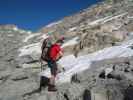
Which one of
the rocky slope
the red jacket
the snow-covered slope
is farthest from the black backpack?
the snow-covered slope

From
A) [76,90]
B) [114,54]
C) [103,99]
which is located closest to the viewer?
[103,99]

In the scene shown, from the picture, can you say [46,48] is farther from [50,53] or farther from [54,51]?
[54,51]

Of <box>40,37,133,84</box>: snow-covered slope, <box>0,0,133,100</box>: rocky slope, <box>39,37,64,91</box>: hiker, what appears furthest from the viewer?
<box>40,37,133,84</box>: snow-covered slope

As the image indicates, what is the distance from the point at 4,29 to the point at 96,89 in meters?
79.7

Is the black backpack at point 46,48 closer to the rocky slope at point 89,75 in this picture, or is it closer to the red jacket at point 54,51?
the red jacket at point 54,51

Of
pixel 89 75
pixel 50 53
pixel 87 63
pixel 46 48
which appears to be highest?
pixel 46 48

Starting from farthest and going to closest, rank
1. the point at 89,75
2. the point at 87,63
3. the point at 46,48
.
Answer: the point at 87,63, the point at 89,75, the point at 46,48

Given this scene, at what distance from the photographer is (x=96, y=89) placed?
583 inches

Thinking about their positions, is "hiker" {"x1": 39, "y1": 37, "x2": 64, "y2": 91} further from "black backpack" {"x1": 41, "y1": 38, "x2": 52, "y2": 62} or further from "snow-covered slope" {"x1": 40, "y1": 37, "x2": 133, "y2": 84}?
"snow-covered slope" {"x1": 40, "y1": 37, "x2": 133, "y2": 84}

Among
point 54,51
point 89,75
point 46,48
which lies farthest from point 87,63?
point 46,48

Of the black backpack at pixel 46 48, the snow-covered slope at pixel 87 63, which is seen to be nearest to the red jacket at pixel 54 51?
the black backpack at pixel 46 48

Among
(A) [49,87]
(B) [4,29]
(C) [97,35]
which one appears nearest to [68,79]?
(A) [49,87]

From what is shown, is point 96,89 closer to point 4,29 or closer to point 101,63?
point 101,63

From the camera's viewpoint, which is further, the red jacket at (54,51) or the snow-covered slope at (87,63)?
the snow-covered slope at (87,63)
